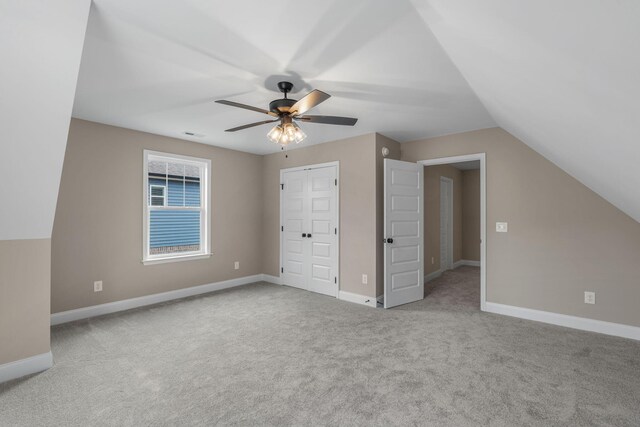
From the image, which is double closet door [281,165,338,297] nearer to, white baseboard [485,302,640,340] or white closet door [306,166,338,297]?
white closet door [306,166,338,297]

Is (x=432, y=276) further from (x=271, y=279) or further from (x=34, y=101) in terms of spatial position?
(x=34, y=101)

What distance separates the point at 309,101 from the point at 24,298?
2.85 meters

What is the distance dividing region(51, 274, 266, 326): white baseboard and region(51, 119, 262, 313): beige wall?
6 cm

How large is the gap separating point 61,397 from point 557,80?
12.1 feet

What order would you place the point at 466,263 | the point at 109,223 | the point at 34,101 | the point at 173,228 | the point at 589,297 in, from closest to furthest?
the point at 34,101, the point at 589,297, the point at 109,223, the point at 173,228, the point at 466,263

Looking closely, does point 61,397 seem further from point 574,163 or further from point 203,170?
point 574,163

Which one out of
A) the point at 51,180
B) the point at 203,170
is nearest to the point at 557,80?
the point at 51,180

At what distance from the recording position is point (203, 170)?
5000mm

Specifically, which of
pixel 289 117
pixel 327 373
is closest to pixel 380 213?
pixel 289 117

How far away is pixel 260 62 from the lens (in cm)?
228

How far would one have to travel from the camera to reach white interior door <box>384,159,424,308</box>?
13.5 feet

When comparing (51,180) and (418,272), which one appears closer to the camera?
(51,180)

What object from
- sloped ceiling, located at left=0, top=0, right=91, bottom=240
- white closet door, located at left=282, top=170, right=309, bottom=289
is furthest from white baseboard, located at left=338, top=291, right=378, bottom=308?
sloped ceiling, located at left=0, top=0, right=91, bottom=240

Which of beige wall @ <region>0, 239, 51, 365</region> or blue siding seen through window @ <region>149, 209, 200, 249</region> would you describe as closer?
beige wall @ <region>0, 239, 51, 365</region>
